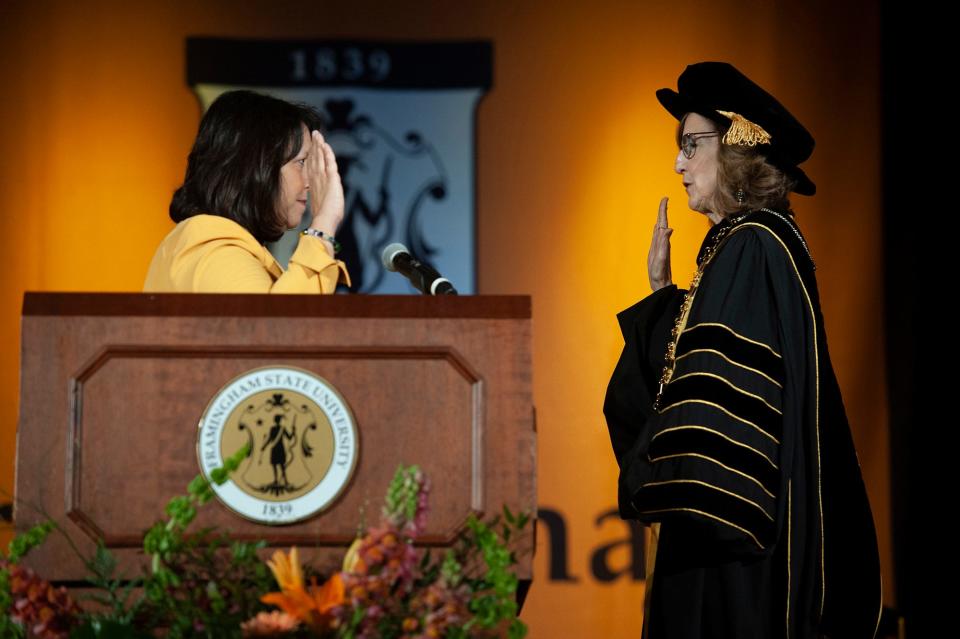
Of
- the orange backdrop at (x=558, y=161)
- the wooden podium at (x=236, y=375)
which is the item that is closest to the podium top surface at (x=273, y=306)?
the wooden podium at (x=236, y=375)

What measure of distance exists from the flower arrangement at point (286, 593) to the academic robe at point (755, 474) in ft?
3.36

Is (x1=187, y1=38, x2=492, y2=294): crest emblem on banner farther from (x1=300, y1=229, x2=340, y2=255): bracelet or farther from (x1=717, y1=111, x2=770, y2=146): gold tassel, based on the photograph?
(x1=300, y1=229, x2=340, y2=255): bracelet

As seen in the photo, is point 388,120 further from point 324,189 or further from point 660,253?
point 324,189

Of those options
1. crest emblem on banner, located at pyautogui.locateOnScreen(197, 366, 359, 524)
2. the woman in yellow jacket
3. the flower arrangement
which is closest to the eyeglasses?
the woman in yellow jacket

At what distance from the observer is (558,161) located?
4340 mm

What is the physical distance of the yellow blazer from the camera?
191 centimetres

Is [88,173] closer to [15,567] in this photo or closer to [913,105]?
[913,105]

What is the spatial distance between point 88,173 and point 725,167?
252 cm

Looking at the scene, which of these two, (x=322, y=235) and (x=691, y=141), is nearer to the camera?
(x=322, y=235)

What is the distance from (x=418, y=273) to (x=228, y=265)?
323 mm

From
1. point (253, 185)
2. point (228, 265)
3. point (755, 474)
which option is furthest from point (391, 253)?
point (755, 474)

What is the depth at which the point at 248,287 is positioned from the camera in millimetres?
1872

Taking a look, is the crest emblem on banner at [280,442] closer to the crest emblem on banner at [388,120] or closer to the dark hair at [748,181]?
the dark hair at [748,181]

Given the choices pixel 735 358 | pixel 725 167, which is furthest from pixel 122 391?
pixel 725 167
